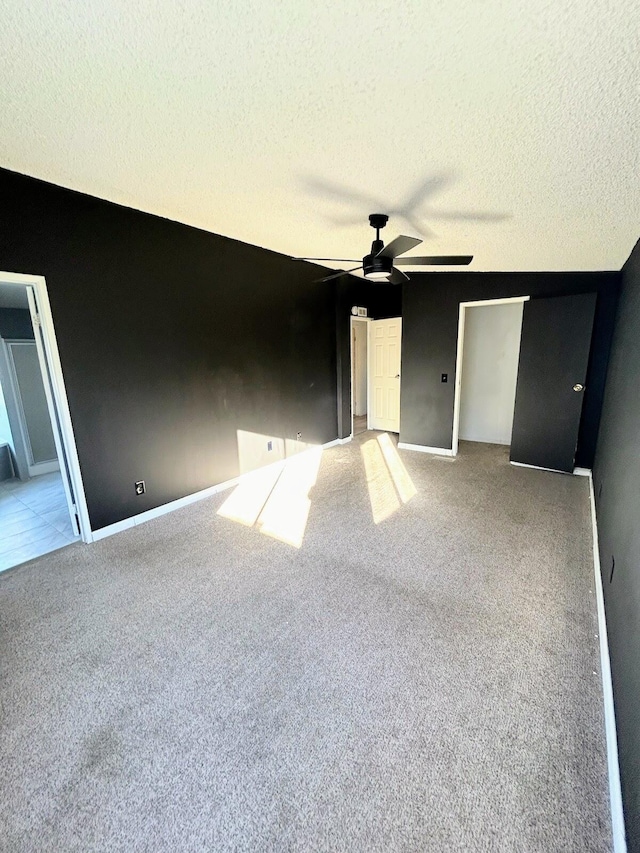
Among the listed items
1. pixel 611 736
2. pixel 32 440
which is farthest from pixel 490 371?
pixel 32 440

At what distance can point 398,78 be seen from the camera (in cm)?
128

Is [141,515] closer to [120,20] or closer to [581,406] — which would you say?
[120,20]

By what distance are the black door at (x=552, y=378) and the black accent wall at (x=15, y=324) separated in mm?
5881

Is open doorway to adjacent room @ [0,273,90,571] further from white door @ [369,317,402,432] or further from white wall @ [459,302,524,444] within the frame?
white wall @ [459,302,524,444]

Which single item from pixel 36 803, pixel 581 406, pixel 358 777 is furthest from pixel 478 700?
pixel 581 406

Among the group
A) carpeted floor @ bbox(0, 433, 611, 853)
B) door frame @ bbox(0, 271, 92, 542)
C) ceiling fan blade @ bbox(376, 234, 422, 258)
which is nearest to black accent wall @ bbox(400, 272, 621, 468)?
carpeted floor @ bbox(0, 433, 611, 853)

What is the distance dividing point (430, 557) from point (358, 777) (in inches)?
59.1

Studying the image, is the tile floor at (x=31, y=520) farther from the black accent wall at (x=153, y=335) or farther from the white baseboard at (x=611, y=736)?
the white baseboard at (x=611, y=736)

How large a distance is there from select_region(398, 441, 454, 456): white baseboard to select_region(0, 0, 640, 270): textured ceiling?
9.85 feet

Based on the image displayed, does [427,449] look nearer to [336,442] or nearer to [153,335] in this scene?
[336,442]

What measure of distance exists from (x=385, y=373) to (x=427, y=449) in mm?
1618

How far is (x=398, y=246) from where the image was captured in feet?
7.72

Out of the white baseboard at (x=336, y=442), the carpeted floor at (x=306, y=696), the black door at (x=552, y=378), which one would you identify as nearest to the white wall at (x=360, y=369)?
the white baseboard at (x=336, y=442)

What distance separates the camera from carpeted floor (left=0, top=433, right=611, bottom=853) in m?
1.17
